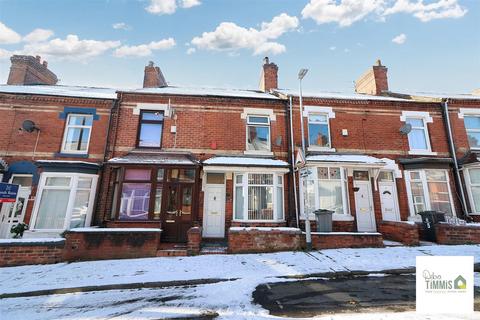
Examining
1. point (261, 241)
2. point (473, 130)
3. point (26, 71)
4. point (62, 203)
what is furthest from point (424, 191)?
point (26, 71)

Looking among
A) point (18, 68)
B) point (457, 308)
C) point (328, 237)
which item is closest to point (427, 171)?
point (328, 237)

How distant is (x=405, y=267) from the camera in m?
6.04

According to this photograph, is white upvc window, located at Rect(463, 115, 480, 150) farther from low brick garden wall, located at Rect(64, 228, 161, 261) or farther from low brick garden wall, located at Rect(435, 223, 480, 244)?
low brick garden wall, located at Rect(64, 228, 161, 261)

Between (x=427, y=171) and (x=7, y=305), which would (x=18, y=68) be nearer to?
(x=7, y=305)

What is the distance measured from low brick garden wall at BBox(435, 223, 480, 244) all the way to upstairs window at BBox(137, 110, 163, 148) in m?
12.1

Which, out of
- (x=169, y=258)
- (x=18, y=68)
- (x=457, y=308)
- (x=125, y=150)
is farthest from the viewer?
(x=18, y=68)

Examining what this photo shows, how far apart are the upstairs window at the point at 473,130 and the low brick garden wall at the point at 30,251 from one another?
18335 millimetres

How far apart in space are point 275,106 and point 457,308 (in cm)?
973

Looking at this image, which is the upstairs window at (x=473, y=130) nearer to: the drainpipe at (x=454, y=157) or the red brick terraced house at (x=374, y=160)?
the red brick terraced house at (x=374, y=160)

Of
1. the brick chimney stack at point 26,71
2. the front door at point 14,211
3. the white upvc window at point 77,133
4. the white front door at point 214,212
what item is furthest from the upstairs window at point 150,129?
the brick chimney stack at point 26,71

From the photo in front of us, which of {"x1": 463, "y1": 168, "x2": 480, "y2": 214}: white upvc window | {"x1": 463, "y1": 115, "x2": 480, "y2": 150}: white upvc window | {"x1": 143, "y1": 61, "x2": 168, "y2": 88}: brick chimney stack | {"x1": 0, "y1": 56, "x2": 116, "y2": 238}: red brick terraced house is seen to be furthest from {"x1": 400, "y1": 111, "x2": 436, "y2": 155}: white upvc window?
{"x1": 0, "y1": 56, "x2": 116, "y2": 238}: red brick terraced house

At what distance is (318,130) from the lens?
11.6 m

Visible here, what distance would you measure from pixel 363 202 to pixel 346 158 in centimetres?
223

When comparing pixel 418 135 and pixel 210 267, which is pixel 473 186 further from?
pixel 210 267
